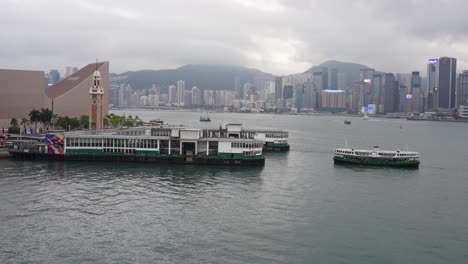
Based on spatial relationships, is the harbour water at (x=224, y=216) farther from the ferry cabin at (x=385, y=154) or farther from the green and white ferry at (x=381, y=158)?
the ferry cabin at (x=385, y=154)

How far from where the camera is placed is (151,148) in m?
33.6

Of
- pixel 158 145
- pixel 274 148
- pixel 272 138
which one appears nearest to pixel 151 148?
pixel 158 145

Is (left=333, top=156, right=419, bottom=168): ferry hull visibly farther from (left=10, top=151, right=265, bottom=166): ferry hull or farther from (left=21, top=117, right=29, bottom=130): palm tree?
(left=21, top=117, right=29, bottom=130): palm tree

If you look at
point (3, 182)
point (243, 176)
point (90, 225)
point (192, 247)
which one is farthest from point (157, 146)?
point (192, 247)

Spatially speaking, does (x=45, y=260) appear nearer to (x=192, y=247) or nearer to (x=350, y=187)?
(x=192, y=247)

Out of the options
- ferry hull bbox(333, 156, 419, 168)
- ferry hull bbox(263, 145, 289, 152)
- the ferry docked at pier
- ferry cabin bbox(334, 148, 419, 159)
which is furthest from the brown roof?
ferry cabin bbox(334, 148, 419, 159)

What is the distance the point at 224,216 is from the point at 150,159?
14.9m

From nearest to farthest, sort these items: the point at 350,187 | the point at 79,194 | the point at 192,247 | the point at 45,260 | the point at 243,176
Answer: the point at 45,260 → the point at 192,247 → the point at 79,194 → the point at 350,187 → the point at 243,176

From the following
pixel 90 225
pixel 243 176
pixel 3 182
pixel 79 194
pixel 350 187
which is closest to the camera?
pixel 90 225

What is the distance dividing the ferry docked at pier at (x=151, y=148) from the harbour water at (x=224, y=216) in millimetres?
1858

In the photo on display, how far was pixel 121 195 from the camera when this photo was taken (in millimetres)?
22469

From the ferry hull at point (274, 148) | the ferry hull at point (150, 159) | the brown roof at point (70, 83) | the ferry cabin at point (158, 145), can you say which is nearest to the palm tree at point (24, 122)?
the brown roof at point (70, 83)

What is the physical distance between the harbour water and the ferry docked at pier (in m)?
1.86

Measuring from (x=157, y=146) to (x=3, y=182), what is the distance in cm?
1098
